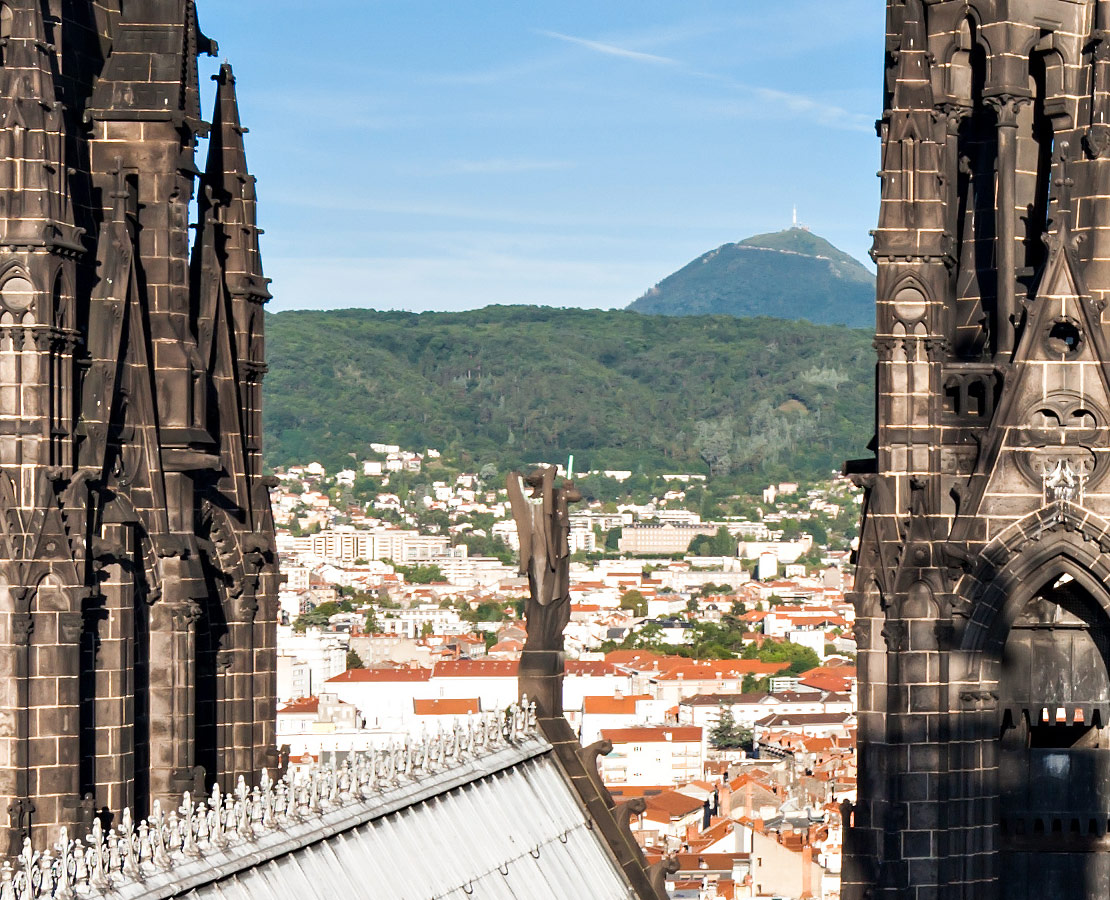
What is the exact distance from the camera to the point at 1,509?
2698cm

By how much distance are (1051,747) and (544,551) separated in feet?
20.5

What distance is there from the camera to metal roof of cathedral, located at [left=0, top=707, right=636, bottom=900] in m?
20.0

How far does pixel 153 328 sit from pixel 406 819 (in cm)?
753

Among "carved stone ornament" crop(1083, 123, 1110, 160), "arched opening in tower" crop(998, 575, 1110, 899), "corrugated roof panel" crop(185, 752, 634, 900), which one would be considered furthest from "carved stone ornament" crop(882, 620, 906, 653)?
"carved stone ornament" crop(1083, 123, 1110, 160)

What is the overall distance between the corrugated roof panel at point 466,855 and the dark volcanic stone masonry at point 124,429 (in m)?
3.67

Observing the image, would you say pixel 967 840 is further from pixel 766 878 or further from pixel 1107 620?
pixel 766 878

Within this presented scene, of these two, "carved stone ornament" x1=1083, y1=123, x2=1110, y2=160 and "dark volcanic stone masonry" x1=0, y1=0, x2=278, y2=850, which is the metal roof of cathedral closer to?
"dark volcanic stone masonry" x1=0, y1=0, x2=278, y2=850

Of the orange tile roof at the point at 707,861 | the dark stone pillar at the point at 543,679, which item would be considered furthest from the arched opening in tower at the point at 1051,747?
the orange tile roof at the point at 707,861

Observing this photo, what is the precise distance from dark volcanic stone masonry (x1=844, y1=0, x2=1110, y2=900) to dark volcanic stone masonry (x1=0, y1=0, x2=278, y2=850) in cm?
753

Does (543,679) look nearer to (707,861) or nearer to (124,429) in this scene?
(124,429)

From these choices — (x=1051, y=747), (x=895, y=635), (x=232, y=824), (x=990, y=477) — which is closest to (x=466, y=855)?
(x=232, y=824)

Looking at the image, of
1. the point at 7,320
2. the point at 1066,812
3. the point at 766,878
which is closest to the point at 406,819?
the point at 7,320

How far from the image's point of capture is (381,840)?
24.7 m

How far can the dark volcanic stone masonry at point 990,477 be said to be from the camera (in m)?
29.7
